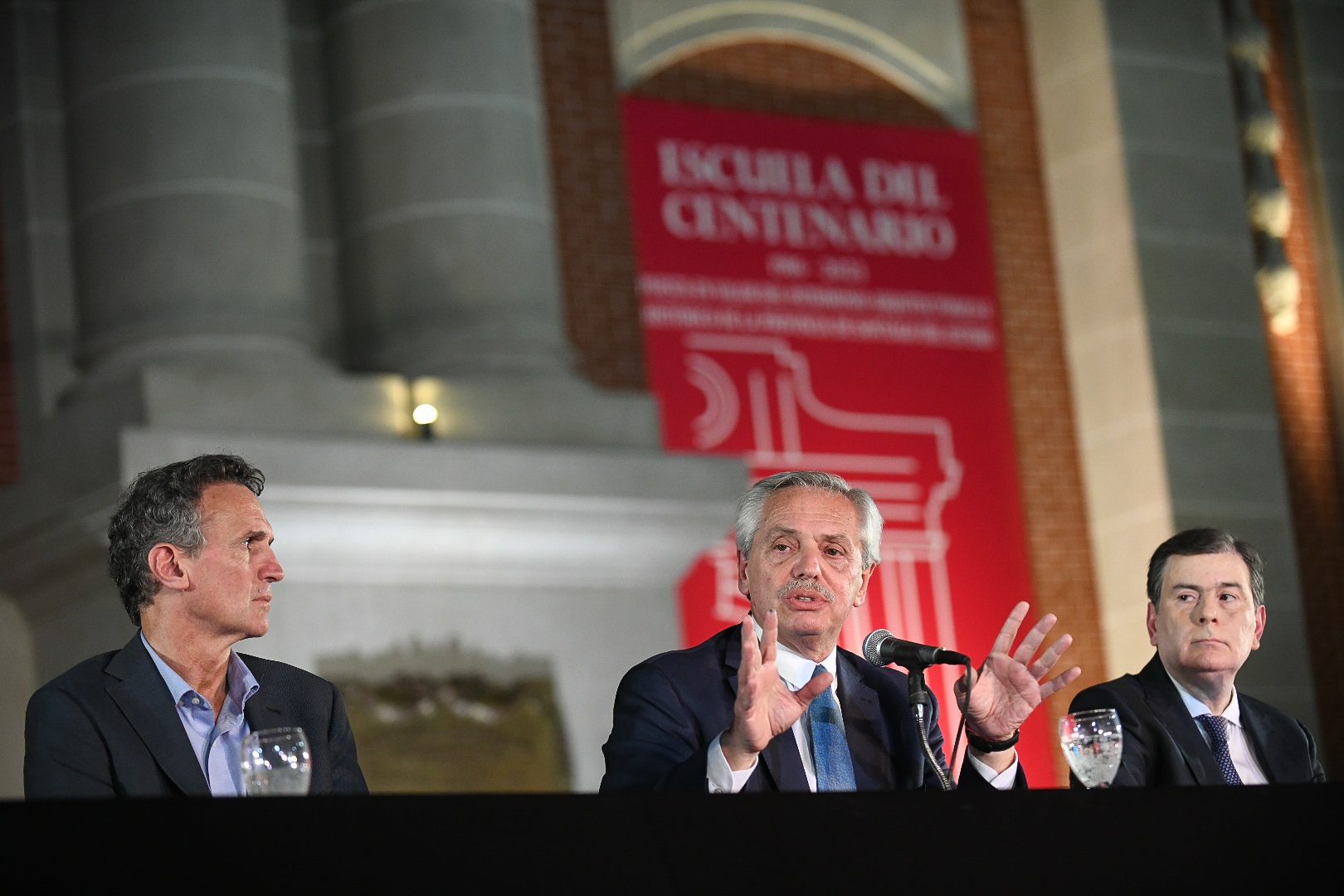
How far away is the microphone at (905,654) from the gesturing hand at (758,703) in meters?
0.16

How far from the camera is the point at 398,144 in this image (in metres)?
6.43

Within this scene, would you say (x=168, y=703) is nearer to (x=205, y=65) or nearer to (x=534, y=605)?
(x=534, y=605)

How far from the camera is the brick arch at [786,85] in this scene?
7.96 metres

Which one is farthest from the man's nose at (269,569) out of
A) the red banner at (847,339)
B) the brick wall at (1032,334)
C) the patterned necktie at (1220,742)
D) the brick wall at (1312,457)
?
the brick wall at (1312,457)

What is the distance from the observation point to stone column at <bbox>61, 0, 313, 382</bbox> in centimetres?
579

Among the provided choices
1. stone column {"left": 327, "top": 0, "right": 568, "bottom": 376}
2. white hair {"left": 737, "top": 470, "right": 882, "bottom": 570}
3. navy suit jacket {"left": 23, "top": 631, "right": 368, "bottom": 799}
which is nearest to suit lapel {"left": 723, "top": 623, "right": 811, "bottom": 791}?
white hair {"left": 737, "top": 470, "right": 882, "bottom": 570}

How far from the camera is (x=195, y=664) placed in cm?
275

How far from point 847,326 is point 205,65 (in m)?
2.94

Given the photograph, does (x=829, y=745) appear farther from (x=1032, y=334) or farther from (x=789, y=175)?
(x=1032, y=334)

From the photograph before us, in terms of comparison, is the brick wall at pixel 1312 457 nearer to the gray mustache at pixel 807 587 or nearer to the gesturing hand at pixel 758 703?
the gray mustache at pixel 807 587

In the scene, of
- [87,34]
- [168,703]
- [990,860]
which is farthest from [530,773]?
[990,860]

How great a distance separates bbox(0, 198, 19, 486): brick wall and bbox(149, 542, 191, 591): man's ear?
4.12 m

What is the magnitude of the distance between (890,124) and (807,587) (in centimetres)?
570

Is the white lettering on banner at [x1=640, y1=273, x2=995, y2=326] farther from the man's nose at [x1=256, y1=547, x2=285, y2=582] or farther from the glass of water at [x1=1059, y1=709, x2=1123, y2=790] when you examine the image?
the glass of water at [x1=1059, y1=709, x2=1123, y2=790]
